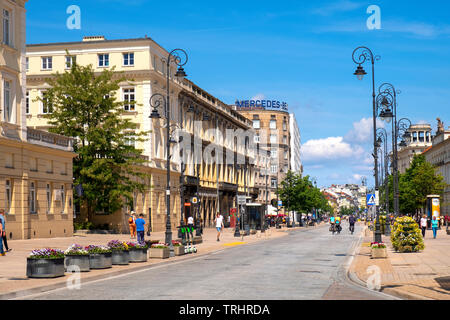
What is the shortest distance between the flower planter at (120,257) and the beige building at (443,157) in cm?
9349

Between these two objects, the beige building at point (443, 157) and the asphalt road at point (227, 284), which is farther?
the beige building at point (443, 157)

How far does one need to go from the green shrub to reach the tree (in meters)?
24.1

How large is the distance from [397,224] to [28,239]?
2076 centimetres

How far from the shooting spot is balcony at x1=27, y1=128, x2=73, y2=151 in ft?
131

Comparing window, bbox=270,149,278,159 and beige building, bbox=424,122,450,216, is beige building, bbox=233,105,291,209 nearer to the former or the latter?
window, bbox=270,149,278,159

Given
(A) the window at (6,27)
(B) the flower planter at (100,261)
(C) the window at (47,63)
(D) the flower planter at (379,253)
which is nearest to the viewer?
(B) the flower planter at (100,261)

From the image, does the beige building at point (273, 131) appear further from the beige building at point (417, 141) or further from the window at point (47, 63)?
the window at point (47, 63)

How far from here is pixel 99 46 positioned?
199 feet

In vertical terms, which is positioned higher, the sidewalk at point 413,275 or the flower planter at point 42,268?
the flower planter at point 42,268

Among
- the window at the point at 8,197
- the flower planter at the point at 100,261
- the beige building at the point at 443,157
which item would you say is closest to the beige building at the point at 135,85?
the window at the point at 8,197

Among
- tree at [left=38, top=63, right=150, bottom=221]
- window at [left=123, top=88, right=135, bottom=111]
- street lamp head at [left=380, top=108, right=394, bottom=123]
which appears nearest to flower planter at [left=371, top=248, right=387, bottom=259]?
street lamp head at [left=380, top=108, right=394, bottom=123]

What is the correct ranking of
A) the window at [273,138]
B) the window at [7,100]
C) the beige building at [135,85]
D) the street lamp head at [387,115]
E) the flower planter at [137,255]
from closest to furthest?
the flower planter at [137,255] → the street lamp head at [387,115] → the window at [7,100] → the beige building at [135,85] → the window at [273,138]

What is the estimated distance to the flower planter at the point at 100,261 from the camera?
21.2 m

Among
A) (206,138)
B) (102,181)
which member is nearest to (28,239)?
(102,181)
